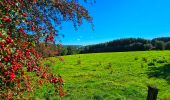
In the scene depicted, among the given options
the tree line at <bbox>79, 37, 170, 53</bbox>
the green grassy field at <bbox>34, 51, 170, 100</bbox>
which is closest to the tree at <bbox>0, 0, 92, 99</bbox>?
the green grassy field at <bbox>34, 51, 170, 100</bbox>

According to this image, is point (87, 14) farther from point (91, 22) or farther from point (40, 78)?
point (40, 78)

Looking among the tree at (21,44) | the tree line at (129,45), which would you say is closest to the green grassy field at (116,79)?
the tree at (21,44)

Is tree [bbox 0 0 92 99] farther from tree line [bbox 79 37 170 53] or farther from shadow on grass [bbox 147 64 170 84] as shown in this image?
tree line [bbox 79 37 170 53]

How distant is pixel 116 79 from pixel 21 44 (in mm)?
30283

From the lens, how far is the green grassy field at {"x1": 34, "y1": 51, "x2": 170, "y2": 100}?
3044 cm

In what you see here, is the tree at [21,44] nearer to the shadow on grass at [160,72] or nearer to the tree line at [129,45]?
the shadow on grass at [160,72]

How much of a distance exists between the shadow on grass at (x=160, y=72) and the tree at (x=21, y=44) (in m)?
28.1

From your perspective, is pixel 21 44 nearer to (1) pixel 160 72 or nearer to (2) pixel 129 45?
(1) pixel 160 72

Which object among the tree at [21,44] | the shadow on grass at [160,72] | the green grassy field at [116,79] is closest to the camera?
the tree at [21,44]

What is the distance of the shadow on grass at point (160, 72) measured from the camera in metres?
40.8

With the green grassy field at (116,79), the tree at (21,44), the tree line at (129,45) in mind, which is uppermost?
the tree line at (129,45)

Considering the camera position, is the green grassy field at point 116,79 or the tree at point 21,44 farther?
the green grassy field at point 116,79

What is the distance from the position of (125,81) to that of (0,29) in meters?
30.3

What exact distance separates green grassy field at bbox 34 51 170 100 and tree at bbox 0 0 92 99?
528 inches
